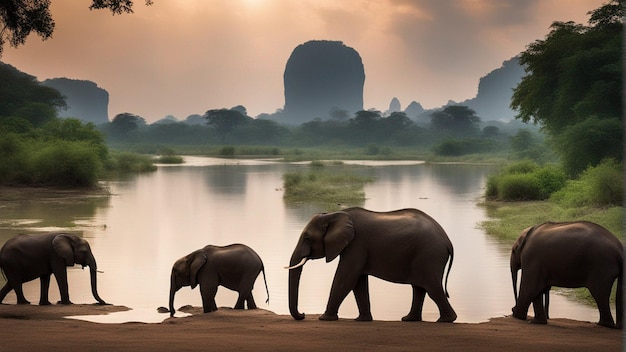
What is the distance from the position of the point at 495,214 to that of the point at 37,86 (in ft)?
136

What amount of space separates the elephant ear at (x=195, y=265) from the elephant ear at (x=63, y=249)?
146 centimetres

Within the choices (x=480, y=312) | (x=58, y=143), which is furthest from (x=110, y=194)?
(x=480, y=312)

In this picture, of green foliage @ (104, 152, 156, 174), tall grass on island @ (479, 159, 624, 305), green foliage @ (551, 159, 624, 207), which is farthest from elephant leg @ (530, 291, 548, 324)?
green foliage @ (104, 152, 156, 174)

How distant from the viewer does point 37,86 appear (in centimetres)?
5666

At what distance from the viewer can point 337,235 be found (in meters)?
7.54

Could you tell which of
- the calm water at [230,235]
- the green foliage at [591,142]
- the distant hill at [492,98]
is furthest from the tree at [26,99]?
the distant hill at [492,98]

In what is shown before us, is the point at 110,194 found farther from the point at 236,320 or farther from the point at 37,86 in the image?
the point at 37,86

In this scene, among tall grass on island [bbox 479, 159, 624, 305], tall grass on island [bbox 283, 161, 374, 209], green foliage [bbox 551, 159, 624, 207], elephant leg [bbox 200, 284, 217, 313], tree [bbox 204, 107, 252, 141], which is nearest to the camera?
elephant leg [bbox 200, 284, 217, 313]

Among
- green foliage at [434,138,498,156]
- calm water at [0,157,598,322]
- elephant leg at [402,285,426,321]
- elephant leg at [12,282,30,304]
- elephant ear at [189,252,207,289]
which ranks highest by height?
green foliage at [434,138,498,156]

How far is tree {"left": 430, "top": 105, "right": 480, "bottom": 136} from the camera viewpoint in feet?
316

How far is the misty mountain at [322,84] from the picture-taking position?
16988cm

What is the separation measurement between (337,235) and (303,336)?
133cm

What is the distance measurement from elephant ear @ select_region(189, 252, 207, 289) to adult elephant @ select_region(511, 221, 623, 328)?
3146 mm

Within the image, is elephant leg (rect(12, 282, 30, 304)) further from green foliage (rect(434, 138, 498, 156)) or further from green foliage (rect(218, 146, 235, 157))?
green foliage (rect(434, 138, 498, 156))
